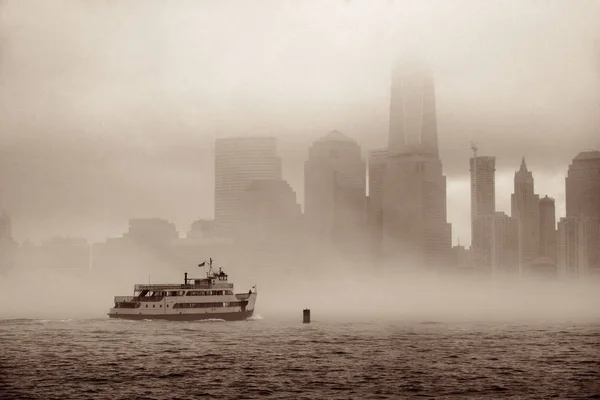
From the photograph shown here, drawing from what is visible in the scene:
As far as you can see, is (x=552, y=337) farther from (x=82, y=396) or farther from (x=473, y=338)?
(x=82, y=396)

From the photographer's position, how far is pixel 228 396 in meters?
101

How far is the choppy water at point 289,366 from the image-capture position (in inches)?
4126

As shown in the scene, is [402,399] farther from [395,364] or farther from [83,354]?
[83,354]

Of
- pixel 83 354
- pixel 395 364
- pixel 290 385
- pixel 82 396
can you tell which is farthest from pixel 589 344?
pixel 82 396

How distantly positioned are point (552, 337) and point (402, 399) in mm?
107589

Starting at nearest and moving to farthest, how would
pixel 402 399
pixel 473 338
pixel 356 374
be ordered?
1. pixel 402 399
2. pixel 356 374
3. pixel 473 338

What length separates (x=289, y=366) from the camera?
129375 millimetres

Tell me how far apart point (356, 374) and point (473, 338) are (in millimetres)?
76955

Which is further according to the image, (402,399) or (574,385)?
(574,385)

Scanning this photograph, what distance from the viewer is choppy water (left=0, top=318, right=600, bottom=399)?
10481cm

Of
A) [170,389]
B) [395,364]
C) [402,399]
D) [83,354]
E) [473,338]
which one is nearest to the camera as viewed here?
[402,399]

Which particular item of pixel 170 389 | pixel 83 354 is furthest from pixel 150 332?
pixel 170 389

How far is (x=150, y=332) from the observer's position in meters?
192

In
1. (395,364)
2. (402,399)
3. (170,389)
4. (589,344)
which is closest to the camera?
(402,399)
